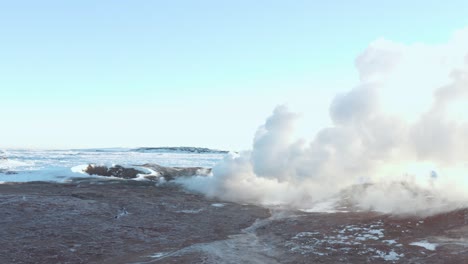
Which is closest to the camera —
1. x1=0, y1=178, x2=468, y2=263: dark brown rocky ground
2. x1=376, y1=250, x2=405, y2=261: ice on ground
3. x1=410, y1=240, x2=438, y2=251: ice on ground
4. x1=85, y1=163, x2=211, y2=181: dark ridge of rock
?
x1=376, y1=250, x2=405, y2=261: ice on ground

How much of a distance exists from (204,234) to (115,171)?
25.2 m

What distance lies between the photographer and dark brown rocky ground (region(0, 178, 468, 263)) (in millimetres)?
15047

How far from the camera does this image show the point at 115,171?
4241 centimetres

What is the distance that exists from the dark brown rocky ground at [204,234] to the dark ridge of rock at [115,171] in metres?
13.4

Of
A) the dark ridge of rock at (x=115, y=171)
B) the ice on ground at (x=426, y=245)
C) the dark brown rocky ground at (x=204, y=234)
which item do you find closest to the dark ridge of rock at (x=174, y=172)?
the dark ridge of rock at (x=115, y=171)

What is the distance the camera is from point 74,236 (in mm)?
18062

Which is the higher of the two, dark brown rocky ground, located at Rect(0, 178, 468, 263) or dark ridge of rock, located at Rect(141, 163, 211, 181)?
dark ridge of rock, located at Rect(141, 163, 211, 181)

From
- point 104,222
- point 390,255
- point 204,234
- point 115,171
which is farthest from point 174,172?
point 390,255

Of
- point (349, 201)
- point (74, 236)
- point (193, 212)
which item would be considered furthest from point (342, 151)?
point (74, 236)

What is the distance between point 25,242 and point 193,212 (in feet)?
32.2

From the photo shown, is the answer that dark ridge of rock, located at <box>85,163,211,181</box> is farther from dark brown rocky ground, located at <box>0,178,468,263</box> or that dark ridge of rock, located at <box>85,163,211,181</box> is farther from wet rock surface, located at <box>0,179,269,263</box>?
dark brown rocky ground, located at <box>0,178,468,263</box>

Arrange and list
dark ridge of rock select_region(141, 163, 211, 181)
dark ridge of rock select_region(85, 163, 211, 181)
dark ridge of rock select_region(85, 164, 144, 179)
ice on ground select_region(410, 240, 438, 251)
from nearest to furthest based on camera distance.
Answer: ice on ground select_region(410, 240, 438, 251) → dark ridge of rock select_region(85, 163, 211, 181) → dark ridge of rock select_region(85, 164, 144, 179) → dark ridge of rock select_region(141, 163, 211, 181)

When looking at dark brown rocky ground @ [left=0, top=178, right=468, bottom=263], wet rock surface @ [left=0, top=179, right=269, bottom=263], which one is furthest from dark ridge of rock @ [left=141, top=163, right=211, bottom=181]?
dark brown rocky ground @ [left=0, top=178, right=468, bottom=263]

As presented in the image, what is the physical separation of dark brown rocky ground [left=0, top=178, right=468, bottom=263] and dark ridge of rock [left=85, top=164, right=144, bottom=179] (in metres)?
13.4
